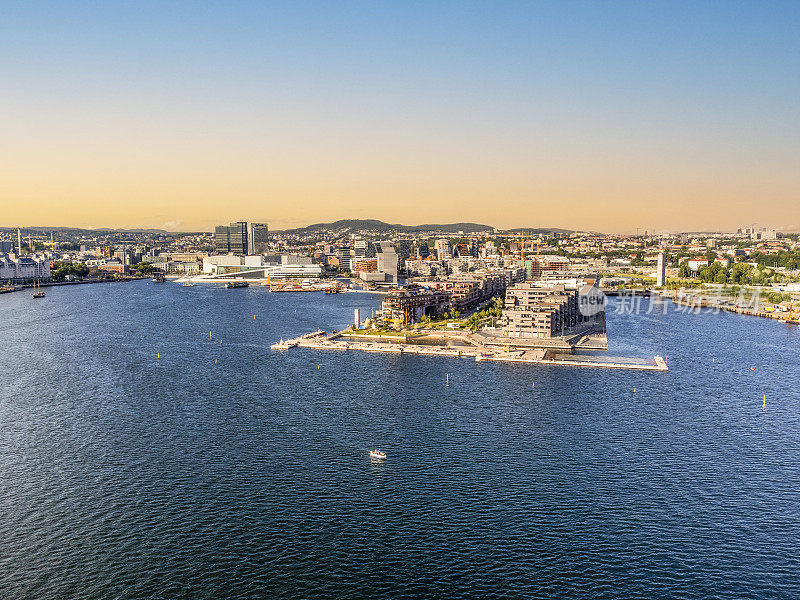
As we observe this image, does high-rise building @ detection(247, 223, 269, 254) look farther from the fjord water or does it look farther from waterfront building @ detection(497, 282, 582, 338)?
the fjord water

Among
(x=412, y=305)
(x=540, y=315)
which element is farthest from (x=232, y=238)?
(x=540, y=315)

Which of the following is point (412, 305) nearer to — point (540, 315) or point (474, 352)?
point (540, 315)

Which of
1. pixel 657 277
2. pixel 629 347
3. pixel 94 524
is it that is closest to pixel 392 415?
pixel 94 524

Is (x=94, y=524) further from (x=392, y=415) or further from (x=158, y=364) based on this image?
(x=158, y=364)

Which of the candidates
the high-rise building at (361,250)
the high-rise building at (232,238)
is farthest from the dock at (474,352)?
the high-rise building at (232,238)

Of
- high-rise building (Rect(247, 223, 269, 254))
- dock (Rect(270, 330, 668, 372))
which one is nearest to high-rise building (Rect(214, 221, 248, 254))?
high-rise building (Rect(247, 223, 269, 254))

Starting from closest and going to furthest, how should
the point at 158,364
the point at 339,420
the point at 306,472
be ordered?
the point at 306,472 < the point at 339,420 < the point at 158,364

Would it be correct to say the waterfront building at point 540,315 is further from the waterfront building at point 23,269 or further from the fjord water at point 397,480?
the waterfront building at point 23,269

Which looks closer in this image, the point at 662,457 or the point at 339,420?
the point at 662,457
